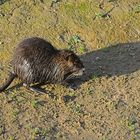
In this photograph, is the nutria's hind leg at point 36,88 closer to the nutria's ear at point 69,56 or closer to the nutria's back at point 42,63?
the nutria's back at point 42,63

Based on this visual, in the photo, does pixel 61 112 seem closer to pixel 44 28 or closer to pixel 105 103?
pixel 105 103

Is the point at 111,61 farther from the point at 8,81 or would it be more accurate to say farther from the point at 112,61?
the point at 8,81

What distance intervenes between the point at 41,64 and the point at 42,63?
23 millimetres

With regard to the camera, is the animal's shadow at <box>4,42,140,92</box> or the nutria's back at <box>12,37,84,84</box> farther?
the animal's shadow at <box>4,42,140,92</box>

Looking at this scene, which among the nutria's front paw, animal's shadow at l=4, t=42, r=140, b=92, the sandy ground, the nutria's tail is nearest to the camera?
the sandy ground

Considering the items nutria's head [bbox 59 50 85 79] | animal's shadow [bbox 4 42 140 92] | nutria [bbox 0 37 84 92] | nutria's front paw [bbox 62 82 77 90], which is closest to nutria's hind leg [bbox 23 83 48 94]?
nutria [bbox 0 37 84 92]

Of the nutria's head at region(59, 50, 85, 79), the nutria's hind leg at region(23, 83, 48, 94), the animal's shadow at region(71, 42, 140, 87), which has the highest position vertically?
the nutria's head at region(59, 50, 85, 79)

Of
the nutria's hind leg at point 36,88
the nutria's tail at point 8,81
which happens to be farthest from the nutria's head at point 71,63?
the nutria's tail at point 8,81

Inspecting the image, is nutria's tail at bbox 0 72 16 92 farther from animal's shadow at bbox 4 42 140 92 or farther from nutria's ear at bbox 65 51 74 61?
nutria's ear at bbox 65 51 74 61

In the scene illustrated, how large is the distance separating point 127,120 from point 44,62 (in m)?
1.55

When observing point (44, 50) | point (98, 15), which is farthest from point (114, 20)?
point (44, 50)

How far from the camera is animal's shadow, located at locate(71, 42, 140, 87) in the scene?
8.36 m

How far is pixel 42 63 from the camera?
8023 mm

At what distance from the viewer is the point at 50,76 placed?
8094 millimetres
